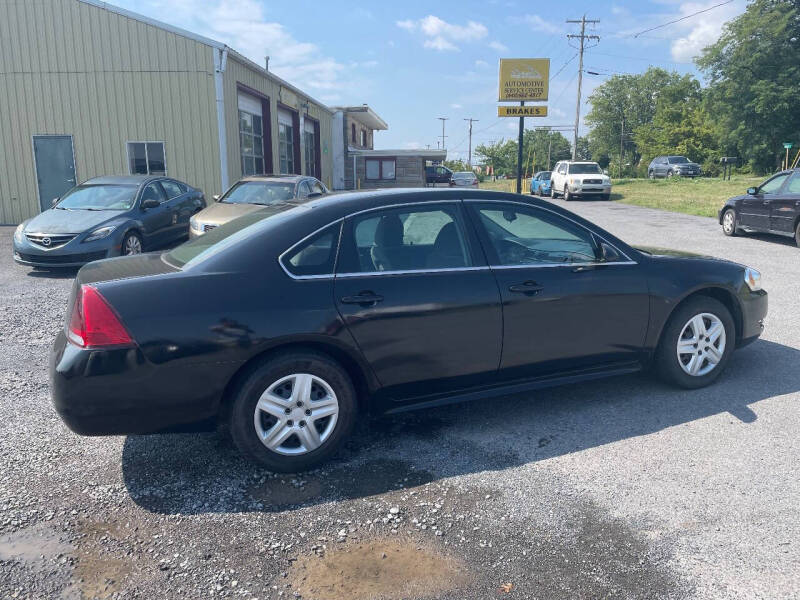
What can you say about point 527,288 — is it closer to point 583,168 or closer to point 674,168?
point 583,168

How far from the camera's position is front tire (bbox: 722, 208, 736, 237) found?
14.5 metres

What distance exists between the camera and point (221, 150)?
18047 millimetres

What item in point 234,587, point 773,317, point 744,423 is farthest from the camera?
point 773,317

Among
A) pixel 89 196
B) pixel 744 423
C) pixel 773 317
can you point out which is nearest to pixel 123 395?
pixel 744 423

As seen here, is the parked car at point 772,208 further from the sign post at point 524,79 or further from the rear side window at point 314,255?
the sign post at point 524,79

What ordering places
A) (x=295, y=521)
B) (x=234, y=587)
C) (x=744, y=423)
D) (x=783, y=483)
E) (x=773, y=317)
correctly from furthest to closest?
1. (x=773, y=317)
2. (x=744, y=423)
3. (x=783, y=483)
4. (x=295, y=521)
5. (x=234, y=587)

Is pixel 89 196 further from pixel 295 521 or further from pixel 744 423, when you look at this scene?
pixel 744 423

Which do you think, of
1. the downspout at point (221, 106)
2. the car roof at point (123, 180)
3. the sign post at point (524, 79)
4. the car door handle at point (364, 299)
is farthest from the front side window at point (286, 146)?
the car door handle at point (364, 299)

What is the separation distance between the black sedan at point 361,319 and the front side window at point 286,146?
2266 centimetres

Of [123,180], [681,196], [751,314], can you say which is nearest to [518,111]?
[681,196]

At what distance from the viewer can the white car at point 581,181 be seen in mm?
29891

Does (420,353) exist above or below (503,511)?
above

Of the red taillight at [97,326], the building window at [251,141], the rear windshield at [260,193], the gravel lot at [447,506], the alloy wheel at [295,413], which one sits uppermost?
the building window at [251,141]

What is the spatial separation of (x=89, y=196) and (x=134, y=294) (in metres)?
9.09
